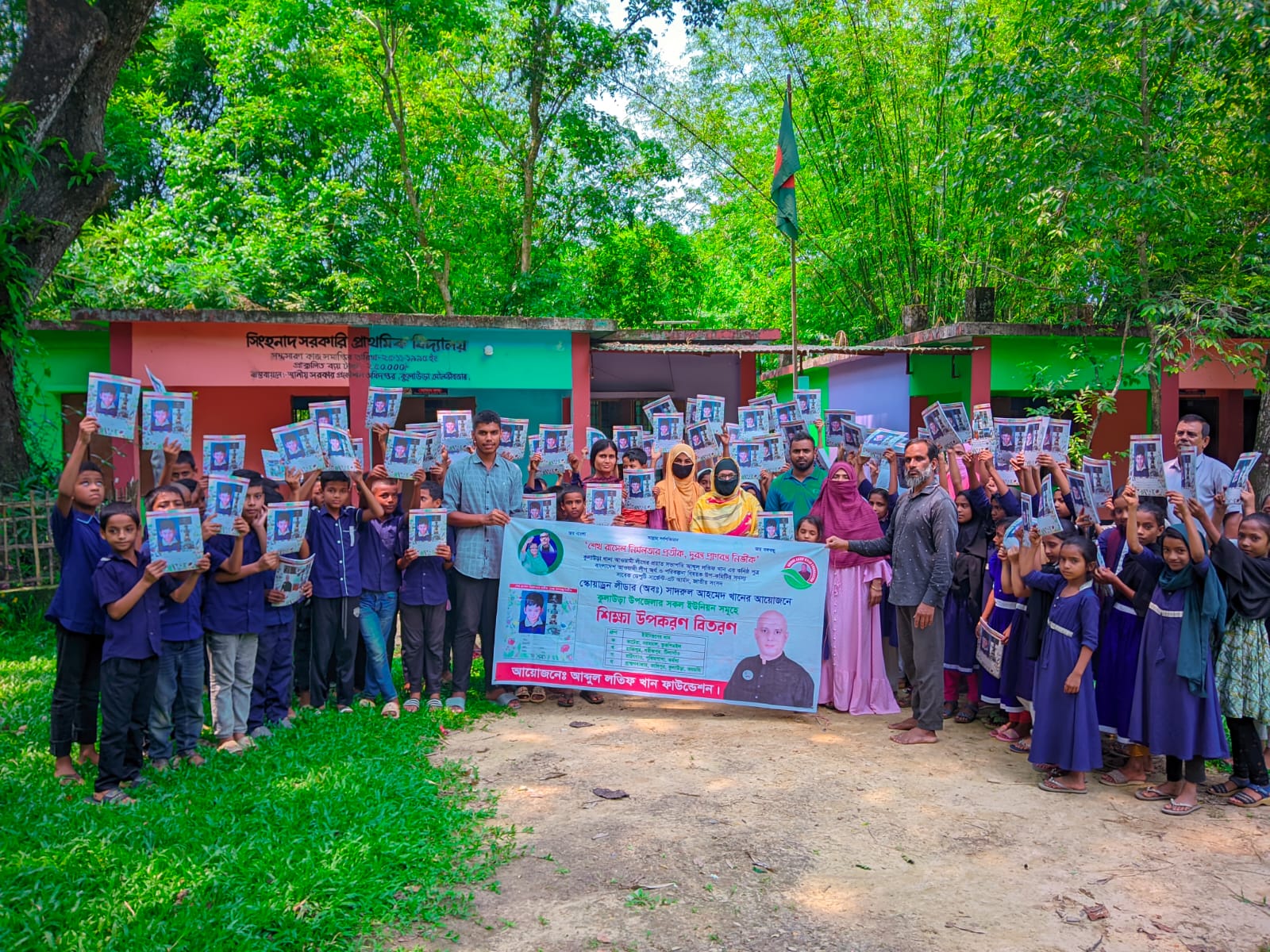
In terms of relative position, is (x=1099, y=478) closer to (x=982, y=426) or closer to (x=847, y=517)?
(x=982, y=426)

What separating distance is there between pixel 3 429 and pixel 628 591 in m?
6.79

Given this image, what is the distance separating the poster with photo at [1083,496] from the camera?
18.6ft

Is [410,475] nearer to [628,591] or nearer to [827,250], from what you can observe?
[628,591]

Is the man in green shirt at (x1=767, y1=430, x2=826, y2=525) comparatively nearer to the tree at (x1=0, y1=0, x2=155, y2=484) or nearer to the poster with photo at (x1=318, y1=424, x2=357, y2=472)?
the poster with photo at (x1=318, y1=424, x2=357, y2=472)

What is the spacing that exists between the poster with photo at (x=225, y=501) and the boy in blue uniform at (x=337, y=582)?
89 centimetres

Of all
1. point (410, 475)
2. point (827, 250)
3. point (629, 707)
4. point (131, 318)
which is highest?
point (827, 250)

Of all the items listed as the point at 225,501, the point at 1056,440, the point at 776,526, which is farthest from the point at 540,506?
the point at 1056,440

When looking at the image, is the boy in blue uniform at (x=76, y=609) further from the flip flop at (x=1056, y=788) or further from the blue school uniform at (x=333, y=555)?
the flip flop at (x=1056, y=788)

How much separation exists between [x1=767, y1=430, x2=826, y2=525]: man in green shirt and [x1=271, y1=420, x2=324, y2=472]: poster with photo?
3283 millimetres

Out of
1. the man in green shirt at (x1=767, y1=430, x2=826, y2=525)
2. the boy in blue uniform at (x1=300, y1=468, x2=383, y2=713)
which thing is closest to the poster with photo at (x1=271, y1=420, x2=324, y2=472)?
the boy in blue uniform at (x1=300, y1=468, x2=383, y2=713)

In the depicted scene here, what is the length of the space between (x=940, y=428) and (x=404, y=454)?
11.9 ft

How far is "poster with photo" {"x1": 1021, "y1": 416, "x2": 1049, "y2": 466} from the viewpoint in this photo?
591 centimetres

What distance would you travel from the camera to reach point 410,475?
20.6ft

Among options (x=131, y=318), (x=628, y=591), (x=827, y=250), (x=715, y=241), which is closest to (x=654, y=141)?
(x=827, y=250)
